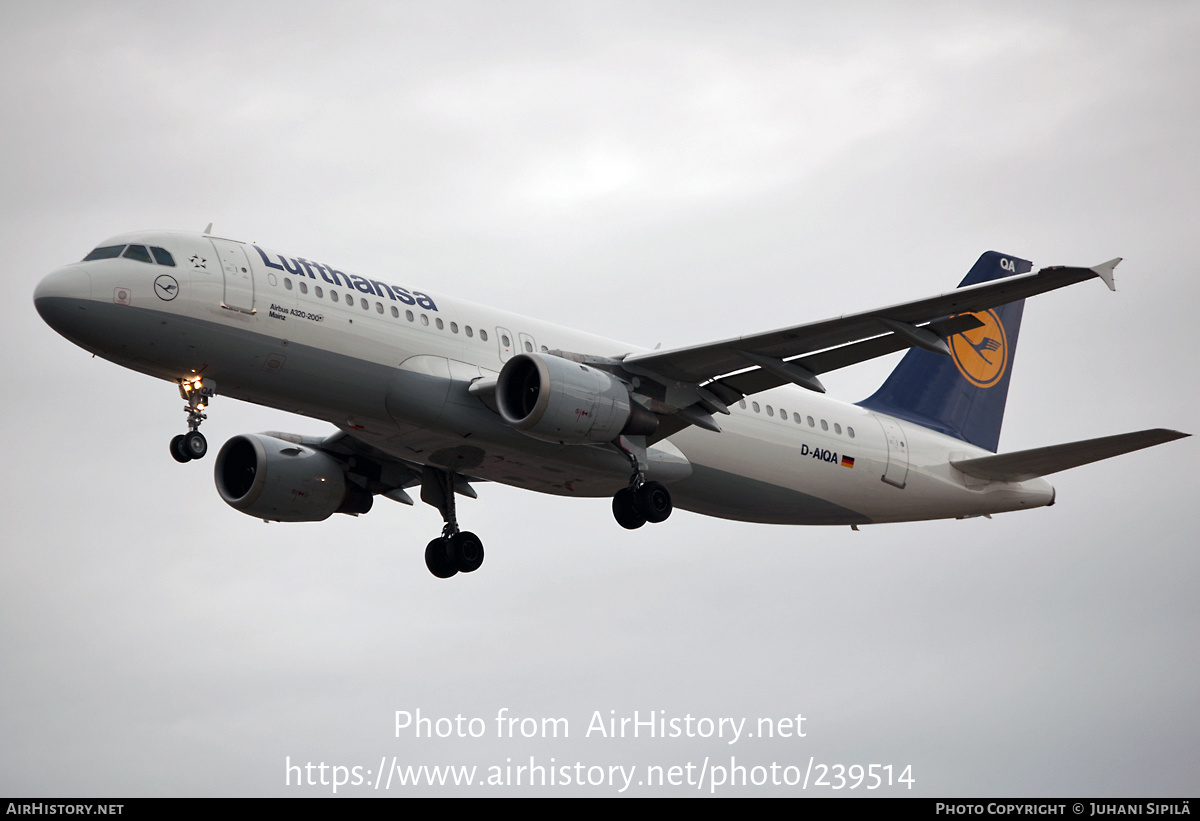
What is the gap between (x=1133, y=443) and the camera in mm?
29016

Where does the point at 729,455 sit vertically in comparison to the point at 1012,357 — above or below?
below

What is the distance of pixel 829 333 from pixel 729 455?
17.4ft

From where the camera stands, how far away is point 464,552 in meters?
33.7

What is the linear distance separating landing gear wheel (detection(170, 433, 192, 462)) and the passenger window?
320cm

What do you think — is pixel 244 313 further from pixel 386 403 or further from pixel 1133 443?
pixel 1133 443

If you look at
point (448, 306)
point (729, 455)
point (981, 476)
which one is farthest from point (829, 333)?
point (981, 476)

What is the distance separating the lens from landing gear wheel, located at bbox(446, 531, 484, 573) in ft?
111

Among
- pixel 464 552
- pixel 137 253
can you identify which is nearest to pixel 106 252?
pixel 137 253

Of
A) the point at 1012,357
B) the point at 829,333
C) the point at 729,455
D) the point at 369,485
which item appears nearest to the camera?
the point at 829,333

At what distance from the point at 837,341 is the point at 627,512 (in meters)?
5.74

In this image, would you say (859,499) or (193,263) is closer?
(193,263)

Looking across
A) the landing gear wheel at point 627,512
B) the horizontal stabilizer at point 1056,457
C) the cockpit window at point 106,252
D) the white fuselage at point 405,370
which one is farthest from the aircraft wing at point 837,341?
the cockpit window at point 106,252

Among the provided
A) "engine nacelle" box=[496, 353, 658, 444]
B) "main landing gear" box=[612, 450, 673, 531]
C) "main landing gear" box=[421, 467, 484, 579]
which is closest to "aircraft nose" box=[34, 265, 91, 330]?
"engine nacelle" box=[496, 353, 658, 444]

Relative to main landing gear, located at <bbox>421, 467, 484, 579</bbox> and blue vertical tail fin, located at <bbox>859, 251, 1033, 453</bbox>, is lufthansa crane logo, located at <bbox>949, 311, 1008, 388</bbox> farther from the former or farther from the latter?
main landing gear, located at <bbox>421, 467, 484, 579</bbox>
